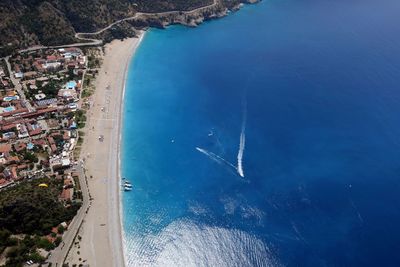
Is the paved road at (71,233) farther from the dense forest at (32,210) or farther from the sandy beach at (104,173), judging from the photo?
the dense forest at (32,210)

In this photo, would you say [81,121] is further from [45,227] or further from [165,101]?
[45,227]

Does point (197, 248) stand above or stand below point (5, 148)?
below

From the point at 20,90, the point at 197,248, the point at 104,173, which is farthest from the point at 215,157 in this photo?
the point at 20,90

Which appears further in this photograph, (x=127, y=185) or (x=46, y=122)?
(x=46, y=122)

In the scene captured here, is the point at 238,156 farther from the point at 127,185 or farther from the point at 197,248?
the point at 197,248

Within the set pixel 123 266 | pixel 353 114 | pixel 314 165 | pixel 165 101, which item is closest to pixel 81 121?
pixel 165 101

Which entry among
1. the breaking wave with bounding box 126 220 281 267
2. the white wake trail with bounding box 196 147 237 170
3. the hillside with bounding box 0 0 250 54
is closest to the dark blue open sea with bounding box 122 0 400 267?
the breaking wave with bounding box 126 220 281 267
